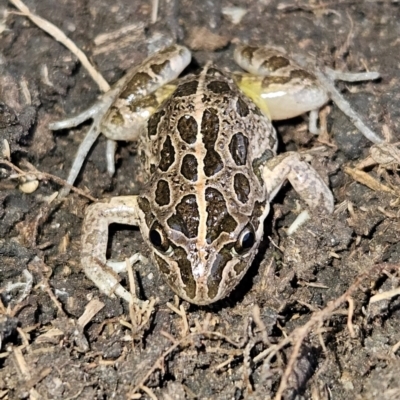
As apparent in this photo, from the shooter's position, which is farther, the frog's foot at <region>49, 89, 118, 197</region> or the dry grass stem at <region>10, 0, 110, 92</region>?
the dry grass stem at <region>10, 0, 110, 92</region>

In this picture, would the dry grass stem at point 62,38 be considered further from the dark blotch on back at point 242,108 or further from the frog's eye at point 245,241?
the frog's eye at point 245,241

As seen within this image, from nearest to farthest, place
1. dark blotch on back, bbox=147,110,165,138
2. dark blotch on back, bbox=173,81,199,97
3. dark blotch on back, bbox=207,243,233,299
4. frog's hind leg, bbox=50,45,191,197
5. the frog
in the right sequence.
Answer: dark blotch on back, bbox=207,243,233,299, the frog, dark blotch on back, bbox=173,81,199,97, dark blotch on back, bbox=147,110,165,138, frog's hind leg, bbox=50,45,191,197

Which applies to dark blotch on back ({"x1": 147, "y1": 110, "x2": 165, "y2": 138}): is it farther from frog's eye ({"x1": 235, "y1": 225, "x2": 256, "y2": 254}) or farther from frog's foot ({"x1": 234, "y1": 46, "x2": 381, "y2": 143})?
frog's eye ({"x1": 235, "y1": 225, "x2": 256, "y2": 254})

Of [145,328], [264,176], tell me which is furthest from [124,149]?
[145,328]

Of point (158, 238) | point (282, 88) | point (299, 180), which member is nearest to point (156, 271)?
point (158, 238)

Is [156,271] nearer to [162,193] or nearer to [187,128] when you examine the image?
[162,193]

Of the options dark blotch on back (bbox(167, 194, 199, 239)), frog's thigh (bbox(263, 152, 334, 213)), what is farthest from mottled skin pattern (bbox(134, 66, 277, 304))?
frog's thigh (bbox(263, 152, 334, 213))
